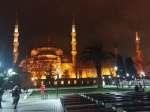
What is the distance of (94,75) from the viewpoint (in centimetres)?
8031

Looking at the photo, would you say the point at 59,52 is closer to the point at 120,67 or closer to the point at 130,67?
the point at 120,67

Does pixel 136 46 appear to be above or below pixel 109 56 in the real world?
above

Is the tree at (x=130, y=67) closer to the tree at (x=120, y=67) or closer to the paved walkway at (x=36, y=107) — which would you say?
the tree at (x=120, y=67)

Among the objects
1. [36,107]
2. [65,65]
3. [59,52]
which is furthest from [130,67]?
[36,107]

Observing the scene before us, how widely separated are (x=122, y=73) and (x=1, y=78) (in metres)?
48.7

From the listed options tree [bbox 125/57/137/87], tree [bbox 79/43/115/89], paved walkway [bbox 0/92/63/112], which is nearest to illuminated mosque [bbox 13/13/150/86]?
tree [bbox 125/57/137/87]

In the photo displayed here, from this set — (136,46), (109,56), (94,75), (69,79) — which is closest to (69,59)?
(94,75)

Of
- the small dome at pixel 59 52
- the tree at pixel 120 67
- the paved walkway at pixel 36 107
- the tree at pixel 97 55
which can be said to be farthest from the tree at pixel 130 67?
the paved walkway at pixel 36 107

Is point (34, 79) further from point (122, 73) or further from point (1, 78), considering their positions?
point (1, 78)

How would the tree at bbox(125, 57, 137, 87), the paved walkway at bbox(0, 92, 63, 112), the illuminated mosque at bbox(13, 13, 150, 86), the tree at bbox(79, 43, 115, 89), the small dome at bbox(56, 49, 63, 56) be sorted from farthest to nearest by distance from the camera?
the small dome at bbox(56, 49, 63, 56) → the tree at bbox(125, 57, 137, 87) → the illuminated mosque at bbox(13, 13, 150, 86) → the tree at bbox(79, 43, 115, 89) → the paved walkway at bbox(0, 92, 63, 112)

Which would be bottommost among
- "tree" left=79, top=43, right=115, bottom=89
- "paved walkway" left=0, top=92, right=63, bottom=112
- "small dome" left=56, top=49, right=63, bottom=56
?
"paved walkway" left=0, top=92, right=63, bottom=112

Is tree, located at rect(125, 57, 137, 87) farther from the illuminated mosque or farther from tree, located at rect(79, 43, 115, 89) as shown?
tree, located at rect(79, 43, 115, 89)

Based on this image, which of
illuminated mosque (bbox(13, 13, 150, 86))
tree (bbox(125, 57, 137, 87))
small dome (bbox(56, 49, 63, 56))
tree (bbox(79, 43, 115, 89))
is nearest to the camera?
tree (bbox(79, 43, 115, 89))

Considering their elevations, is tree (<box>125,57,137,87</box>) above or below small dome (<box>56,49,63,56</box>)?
below
